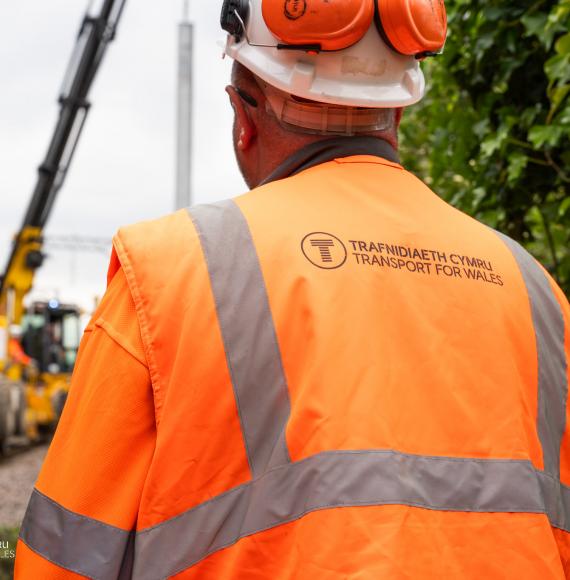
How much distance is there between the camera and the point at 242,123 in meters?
2.05

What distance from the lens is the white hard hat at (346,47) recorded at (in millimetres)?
1851

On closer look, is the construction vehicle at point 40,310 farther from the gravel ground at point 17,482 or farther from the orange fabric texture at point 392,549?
the orange fabric texture at point 392,549

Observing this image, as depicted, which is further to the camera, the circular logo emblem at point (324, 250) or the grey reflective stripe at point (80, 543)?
the circular logo emblem at point (324, 250)

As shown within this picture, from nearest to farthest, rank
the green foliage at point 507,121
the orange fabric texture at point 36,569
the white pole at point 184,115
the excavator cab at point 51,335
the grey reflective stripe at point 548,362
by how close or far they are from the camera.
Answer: the orange fabric texture at point 36,569 → the grey reflective stripe at point 548,362 → the green foliage at point 507,121 → the white pole at point 184,115 → the excavator cab at point 51,335

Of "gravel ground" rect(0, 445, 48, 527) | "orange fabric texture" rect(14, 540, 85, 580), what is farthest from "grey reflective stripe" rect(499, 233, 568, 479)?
"gravel ground" rect(0, 445, 48, 527)

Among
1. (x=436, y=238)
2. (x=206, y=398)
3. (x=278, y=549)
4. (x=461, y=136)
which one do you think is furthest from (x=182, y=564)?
(x=461, y=136)

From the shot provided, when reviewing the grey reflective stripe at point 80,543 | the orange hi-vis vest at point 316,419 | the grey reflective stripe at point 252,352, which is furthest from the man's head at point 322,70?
the grey reflective stripe at point 80,543

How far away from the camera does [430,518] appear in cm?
156

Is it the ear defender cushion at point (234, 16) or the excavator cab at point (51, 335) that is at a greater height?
the ear defender cushion at point (234, 16)

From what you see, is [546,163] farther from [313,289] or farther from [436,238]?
[313,289]

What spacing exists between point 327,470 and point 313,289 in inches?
12.5

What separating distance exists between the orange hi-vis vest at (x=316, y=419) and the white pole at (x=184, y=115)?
4557 millimetres

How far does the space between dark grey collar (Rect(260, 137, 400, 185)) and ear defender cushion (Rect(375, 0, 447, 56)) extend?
0.68ft

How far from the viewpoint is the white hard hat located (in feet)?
6.07
